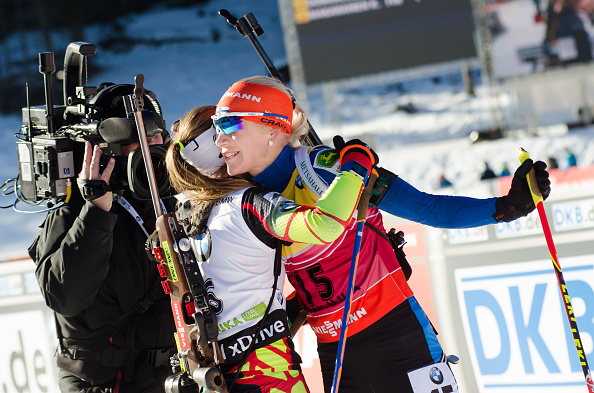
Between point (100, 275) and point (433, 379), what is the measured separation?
4.29ft

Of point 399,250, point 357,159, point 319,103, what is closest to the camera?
point 357,159

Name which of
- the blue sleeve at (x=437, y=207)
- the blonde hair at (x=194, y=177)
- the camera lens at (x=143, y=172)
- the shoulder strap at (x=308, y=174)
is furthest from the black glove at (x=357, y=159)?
the camera lens at (x=143, y=172)

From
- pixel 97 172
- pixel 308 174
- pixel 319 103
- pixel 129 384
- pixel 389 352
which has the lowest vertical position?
pixel 129 384

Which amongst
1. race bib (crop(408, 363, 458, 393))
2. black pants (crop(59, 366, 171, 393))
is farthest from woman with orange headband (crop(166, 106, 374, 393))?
black pants (crop(59, 366, 171, 393))

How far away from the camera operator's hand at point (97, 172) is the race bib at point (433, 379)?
1295 millimetres

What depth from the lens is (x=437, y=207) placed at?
239 centimetres

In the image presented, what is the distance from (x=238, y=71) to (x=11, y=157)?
936cm

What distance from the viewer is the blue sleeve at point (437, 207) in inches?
92.4

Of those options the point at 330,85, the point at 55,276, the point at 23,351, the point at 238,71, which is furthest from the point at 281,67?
the point at 55,276

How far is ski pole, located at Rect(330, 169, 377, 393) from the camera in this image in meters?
2.23

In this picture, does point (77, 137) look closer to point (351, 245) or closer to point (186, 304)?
point (186, 304)

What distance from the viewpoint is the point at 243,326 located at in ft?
7.18

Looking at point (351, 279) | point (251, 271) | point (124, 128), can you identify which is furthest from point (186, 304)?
point (124, 128)

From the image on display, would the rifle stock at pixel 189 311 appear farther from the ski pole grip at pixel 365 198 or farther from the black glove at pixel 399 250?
the black glove at pixel 399 250
